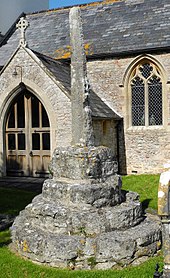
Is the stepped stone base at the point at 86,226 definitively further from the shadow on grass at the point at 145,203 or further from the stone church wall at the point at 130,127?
the stone church wall at the point at 130,127

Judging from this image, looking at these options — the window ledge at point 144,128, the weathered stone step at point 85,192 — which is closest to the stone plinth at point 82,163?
the weathered stone step at point 85,192

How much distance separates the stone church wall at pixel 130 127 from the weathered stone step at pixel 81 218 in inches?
330

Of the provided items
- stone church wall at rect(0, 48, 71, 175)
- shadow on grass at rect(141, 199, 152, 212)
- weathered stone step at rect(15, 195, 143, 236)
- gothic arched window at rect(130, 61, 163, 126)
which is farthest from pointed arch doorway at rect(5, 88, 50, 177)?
weathered stone step at rect(15, 195, 143, 236)

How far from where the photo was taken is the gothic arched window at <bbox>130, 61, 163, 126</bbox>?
14672mm

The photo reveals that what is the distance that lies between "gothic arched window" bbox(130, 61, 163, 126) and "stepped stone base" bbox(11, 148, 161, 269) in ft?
28.2

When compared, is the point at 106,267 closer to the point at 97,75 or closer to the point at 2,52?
the point at 97,75

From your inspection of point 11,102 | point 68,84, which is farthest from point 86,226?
point 11,102

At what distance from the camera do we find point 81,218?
570 centimetres

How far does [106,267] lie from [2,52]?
14655mm

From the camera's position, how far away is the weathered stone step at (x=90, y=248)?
17.5ft

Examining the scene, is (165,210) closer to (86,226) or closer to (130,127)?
(86,226)

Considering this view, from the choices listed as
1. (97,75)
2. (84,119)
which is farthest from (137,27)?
(84,119)

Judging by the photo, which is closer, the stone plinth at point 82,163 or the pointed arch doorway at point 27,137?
the stone plinth at point 82,163

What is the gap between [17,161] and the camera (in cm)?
1477
